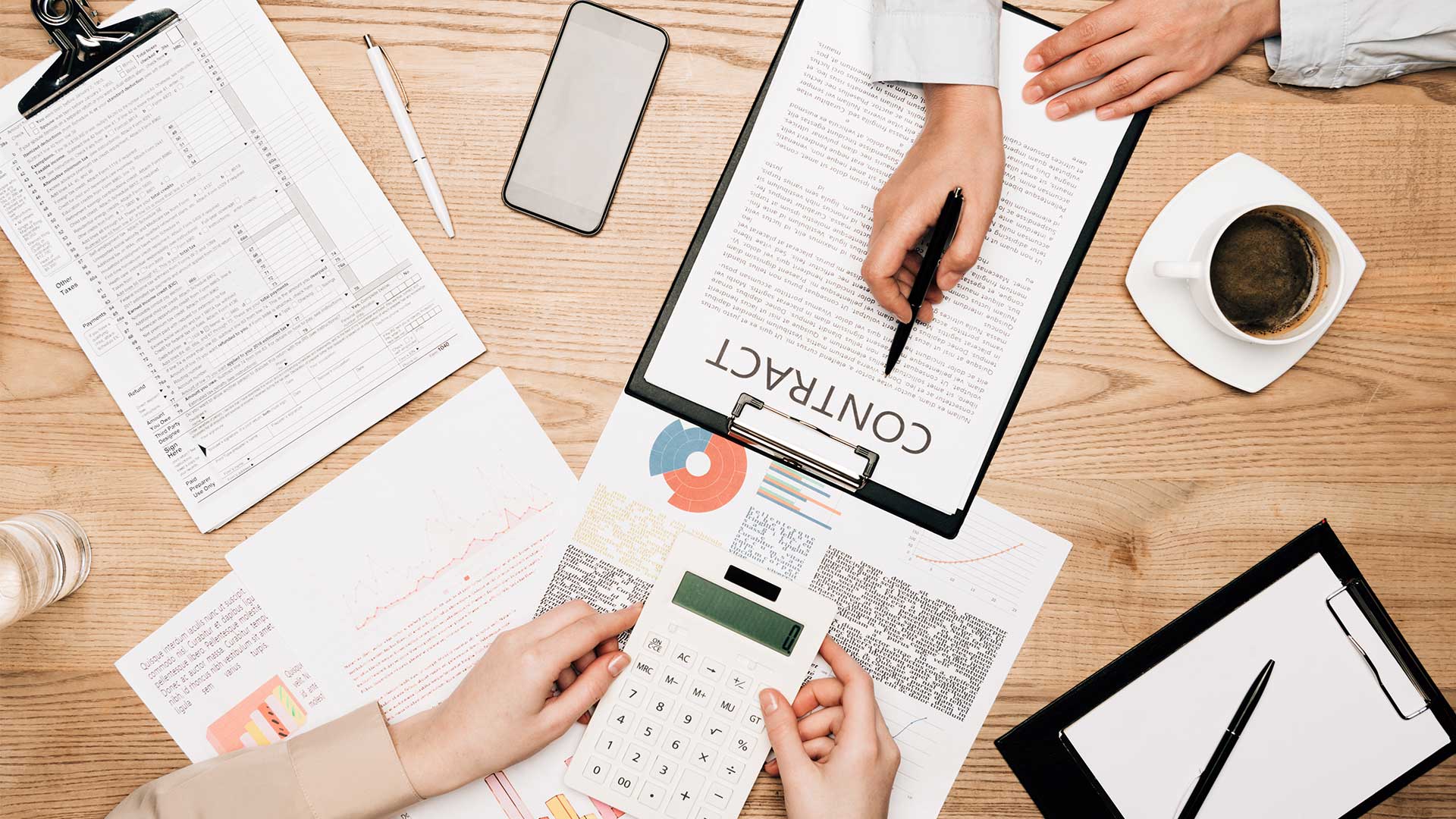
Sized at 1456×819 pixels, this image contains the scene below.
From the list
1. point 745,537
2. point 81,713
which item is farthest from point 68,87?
point 745,537

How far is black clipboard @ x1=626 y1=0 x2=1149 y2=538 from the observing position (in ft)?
2.41

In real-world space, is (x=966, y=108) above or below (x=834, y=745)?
above

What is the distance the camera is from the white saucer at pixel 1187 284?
731 millimetres

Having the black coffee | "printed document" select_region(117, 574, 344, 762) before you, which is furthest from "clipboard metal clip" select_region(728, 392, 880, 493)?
"printed document" select_region(117, 574, 344, 762)

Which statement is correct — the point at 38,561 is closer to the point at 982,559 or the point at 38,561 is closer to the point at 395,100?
the point at 395,100

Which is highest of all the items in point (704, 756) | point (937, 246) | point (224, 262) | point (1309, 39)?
point (1309, 39)

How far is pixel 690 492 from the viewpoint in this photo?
0.74 meters

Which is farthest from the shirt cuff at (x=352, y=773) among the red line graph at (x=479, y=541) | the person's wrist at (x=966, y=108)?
the person's wrist at (x=966, y=108)

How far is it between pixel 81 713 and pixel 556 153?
2.08 ft

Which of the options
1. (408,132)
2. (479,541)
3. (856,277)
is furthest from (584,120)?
(479,541)

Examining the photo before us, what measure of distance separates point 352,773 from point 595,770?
20 centimetres

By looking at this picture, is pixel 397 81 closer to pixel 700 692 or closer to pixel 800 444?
pixel 800 444

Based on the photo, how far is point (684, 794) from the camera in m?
0.72

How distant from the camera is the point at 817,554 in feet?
2.43
